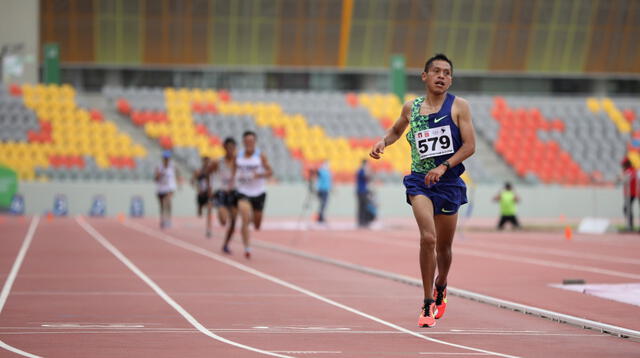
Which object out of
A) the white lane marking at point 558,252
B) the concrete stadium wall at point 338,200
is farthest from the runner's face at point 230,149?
the concrete stadium wall at point 338,200

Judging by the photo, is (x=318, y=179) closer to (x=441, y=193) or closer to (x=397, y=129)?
(x=397, y=129)

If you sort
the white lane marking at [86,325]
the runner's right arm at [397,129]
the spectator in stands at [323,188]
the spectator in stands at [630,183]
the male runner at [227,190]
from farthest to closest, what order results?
the spectator in stands at [323,188] < the spectator in stands at [630,183] < the male runner at [227,190] < the runner's right arm at [397,129] < the white lane marking at [86,325]

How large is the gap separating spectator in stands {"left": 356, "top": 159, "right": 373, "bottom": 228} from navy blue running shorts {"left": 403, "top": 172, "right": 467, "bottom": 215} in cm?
2343

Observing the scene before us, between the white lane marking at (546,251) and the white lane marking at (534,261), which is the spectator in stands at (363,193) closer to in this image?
the white lane marking at (546,251)

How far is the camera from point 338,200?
44031 millimetres

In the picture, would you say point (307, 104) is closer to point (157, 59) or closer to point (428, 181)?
point (157, 59)

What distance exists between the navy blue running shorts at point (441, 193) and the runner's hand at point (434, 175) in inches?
10.7

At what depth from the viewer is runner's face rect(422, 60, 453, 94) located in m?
10.5

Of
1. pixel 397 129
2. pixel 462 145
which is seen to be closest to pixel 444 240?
pixel 462 145

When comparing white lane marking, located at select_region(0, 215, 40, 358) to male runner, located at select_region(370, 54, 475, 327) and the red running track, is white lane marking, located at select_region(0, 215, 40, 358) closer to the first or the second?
the red running track

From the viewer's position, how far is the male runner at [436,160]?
10.4 metres

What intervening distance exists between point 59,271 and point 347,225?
20.3 m

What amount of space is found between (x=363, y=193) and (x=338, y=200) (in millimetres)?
9648

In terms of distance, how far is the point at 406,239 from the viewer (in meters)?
28.3
